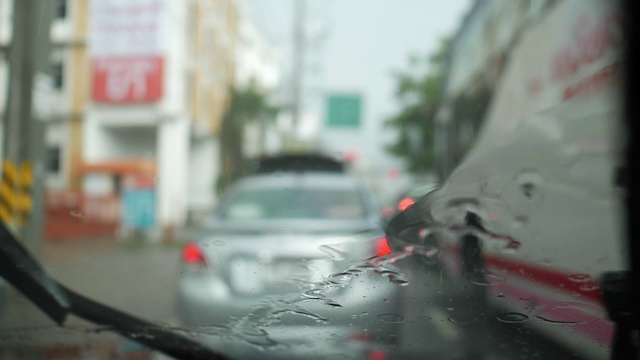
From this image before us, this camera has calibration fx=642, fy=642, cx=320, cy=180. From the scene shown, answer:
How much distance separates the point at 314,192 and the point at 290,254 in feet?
1.43

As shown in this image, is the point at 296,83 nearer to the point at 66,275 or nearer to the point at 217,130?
the point at 217,130

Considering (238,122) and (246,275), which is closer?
(246,275)

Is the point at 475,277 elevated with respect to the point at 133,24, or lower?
lower

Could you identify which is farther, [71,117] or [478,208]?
[71,117]

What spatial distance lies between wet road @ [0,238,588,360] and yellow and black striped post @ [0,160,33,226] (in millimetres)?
732

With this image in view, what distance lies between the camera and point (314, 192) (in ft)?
9.57

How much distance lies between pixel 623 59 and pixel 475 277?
130cm

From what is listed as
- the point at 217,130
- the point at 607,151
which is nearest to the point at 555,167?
the point at 607,151

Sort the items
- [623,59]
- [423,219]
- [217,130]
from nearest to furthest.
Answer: [423,219]
[623,59]
[217,130]

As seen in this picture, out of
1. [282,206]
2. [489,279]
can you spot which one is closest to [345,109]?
[282,206]

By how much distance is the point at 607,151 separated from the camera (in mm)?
2752

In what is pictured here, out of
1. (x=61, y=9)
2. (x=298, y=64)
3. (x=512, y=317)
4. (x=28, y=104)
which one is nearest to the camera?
(x=512, y=317)

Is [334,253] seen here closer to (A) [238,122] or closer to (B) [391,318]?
(B) [391,318]

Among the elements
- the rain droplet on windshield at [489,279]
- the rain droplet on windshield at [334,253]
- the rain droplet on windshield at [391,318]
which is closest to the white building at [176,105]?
the rain droplet on windshield at [334,253]
